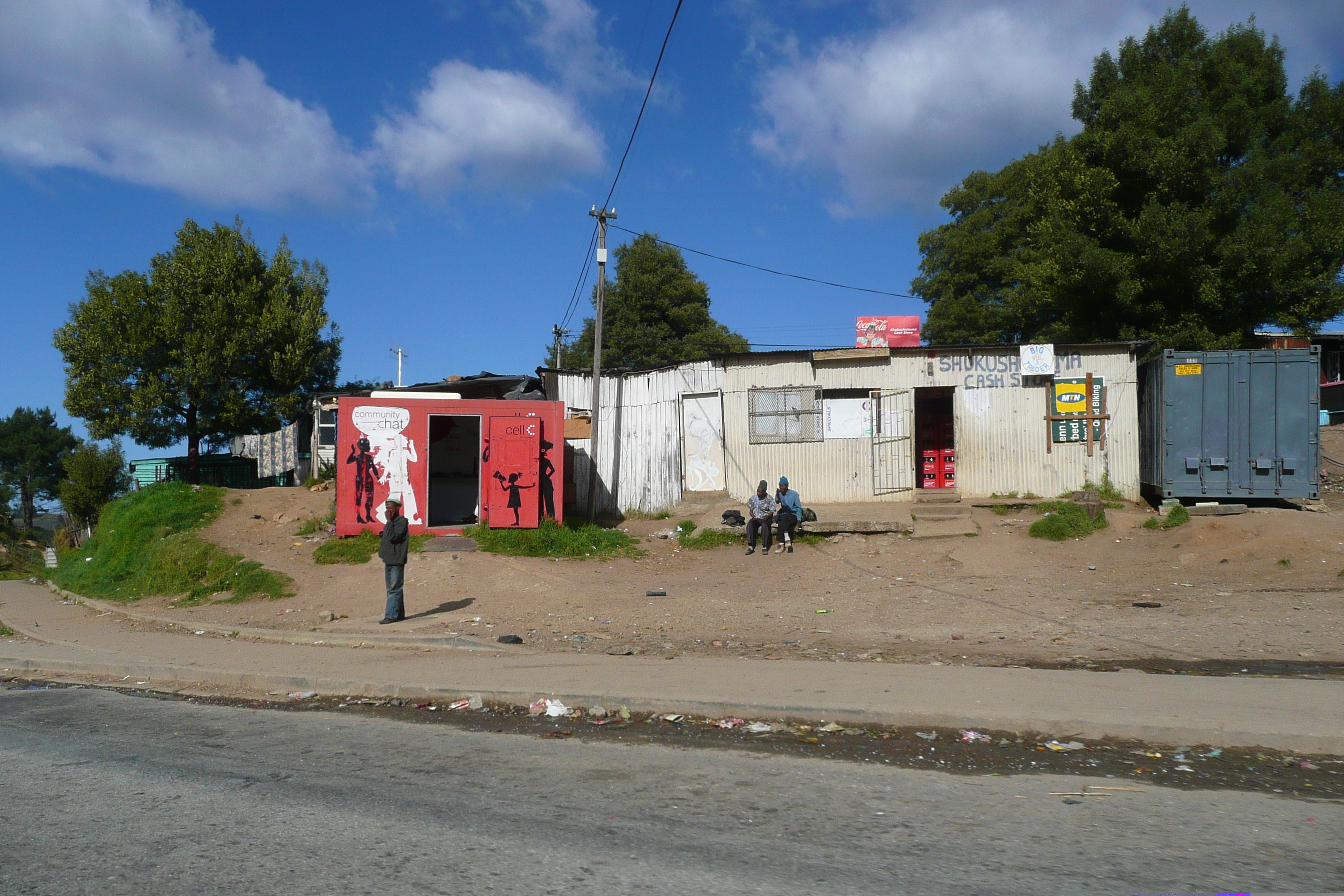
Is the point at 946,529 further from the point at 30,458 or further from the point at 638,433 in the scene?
the point at 30,458

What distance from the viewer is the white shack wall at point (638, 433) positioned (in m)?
19.0

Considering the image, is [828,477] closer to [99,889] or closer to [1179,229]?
[1179,229]

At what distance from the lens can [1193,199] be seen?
21.2 metres

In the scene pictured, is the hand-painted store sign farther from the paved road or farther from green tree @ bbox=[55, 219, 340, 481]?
green tree @ bbox=[55, 219, 340, 481]

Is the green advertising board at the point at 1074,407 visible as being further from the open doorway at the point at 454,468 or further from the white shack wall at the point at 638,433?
the open doorway at the point at 454,468

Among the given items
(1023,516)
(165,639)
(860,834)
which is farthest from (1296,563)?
(165,639)

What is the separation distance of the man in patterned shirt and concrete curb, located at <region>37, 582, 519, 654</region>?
6.85 meters

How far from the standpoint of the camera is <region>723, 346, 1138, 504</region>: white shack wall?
1720cm

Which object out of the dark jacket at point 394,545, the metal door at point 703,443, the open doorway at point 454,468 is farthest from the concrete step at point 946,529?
the open doorway at point 454,468

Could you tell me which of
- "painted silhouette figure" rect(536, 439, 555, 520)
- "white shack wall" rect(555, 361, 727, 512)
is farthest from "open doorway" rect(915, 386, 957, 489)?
"painted silhouette figure" rect(536, 439, 555, 520)

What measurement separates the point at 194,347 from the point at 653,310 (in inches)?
755

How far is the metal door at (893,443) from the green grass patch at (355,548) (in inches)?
380

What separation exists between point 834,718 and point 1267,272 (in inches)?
825

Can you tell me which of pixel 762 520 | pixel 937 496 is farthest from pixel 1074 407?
pixel 762 520
